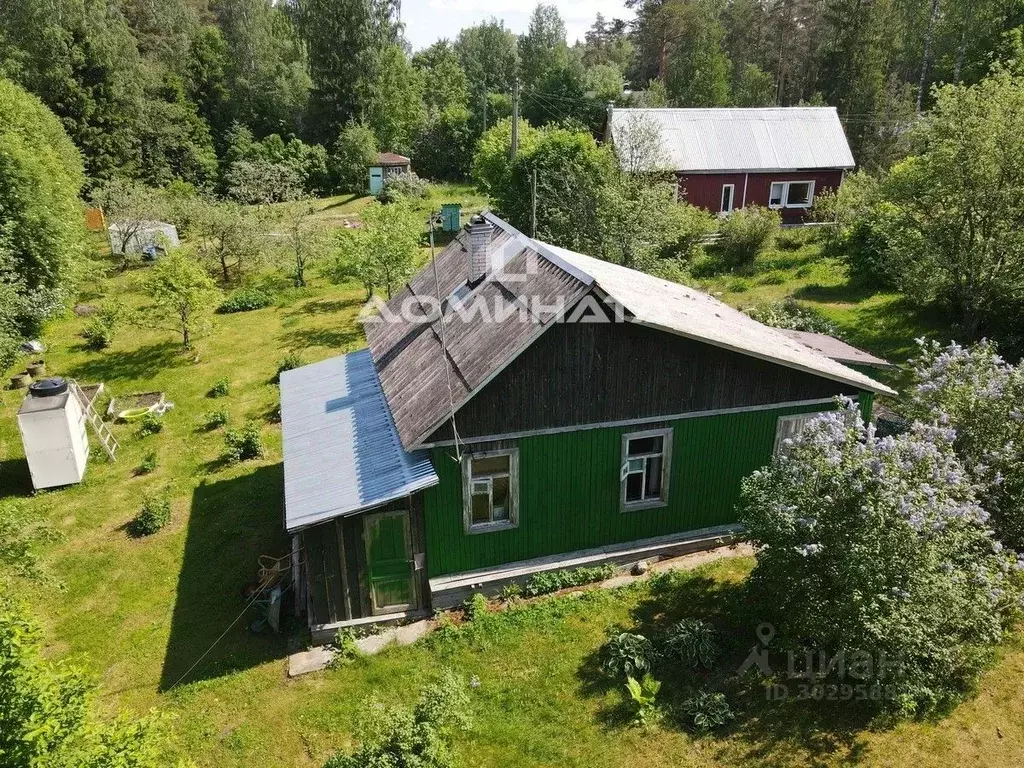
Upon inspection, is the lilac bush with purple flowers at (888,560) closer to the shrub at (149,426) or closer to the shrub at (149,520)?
the shrub at (149,520)

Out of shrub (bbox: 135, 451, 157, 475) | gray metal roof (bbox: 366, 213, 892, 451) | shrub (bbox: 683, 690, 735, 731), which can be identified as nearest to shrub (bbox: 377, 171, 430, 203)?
shrub (bbox: 135, 451, 157, 475)

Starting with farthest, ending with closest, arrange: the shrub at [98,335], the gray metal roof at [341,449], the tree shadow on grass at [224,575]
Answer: the shrub at [98,335], the tree shadow on grass at [224,575], the gray metal roof at [341,449]

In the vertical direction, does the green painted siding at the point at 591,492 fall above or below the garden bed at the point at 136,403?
above

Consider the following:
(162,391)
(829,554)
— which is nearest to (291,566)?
(829,554)

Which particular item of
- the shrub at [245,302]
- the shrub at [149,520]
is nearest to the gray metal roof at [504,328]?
the shrub at [149,520]

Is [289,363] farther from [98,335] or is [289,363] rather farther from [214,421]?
[98,335]
